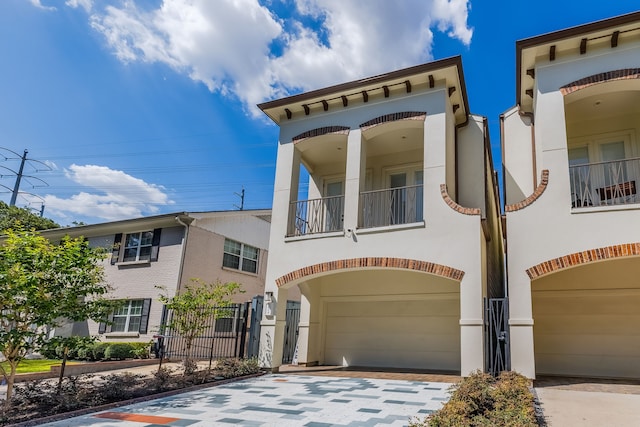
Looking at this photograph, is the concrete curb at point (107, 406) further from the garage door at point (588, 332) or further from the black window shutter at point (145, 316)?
the garage door at point (588, 332)

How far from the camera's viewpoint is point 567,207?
9.21 meters

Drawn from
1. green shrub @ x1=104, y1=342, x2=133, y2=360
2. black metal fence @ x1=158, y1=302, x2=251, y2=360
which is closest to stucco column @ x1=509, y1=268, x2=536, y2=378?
black metal fence @ x1=158, y1=302, x2=251, y2=360

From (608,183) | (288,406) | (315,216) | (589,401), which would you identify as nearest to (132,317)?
(315,216)

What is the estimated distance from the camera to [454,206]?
33.2ft

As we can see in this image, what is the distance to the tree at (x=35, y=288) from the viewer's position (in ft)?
20.3

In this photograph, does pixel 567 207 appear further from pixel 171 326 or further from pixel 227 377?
pixel 171 326

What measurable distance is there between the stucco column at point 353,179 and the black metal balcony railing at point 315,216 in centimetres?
115

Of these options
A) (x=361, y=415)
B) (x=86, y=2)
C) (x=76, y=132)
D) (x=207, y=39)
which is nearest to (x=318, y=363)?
(x=361, y=415)

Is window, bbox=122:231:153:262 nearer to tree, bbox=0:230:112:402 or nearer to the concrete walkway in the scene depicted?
tree, bbox=0:230:112:402

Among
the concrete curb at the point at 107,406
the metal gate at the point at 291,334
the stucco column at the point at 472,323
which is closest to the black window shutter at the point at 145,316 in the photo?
the metal gate at the point at 291,334

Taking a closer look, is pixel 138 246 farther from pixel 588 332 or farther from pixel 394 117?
pixel 588 332

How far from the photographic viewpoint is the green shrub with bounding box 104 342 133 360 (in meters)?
13.2

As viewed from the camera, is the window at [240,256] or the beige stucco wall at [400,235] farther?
the window at [240,256]

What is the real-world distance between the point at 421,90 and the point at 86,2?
31.3 ft
